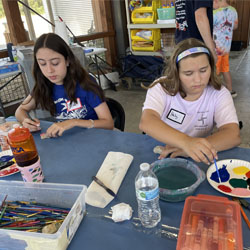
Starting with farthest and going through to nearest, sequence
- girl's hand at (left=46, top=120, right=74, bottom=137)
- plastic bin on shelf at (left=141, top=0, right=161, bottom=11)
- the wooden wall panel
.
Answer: the wooden wall panel → plastic bin on shelf at (left=141, top=0, right=161, bottom=11) → girl's hand at (left=46, top=120, right=74, bottom=137)

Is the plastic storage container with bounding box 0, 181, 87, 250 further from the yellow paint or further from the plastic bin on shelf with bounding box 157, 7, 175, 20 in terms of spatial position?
the plastic bin on shelf with bounding box 157, 7, 175, 20

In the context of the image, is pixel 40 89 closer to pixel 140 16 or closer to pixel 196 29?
pixel 196 29

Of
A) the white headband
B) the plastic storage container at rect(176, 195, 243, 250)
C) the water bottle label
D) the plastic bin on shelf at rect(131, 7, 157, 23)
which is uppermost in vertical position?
the plastic bin on shelf at rect(131, 7, 157, 23)

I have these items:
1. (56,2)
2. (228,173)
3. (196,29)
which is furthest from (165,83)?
(56,2)

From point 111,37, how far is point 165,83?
3184mm

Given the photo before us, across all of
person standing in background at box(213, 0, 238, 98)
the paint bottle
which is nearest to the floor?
person standing in background at box(213, 0, 238, 98)

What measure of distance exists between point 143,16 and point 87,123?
2.91 metres

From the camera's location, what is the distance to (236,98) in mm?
3188

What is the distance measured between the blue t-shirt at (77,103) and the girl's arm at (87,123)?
0.15ft

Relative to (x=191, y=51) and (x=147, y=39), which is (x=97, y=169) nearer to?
(x=191, y=51)

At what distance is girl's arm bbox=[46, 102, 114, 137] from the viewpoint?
4.04 feet

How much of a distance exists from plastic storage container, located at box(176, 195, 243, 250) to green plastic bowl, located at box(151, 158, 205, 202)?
3.3 inches

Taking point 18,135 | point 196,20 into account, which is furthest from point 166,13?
point 18,135

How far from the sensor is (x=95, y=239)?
68cm
